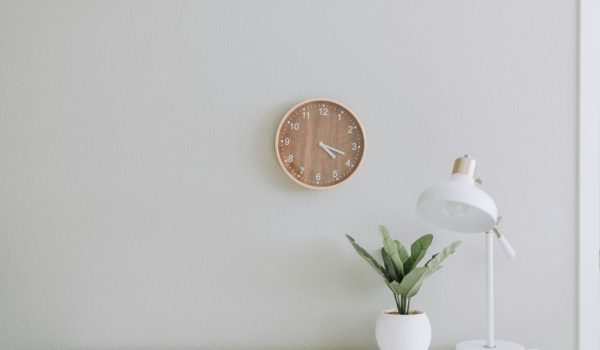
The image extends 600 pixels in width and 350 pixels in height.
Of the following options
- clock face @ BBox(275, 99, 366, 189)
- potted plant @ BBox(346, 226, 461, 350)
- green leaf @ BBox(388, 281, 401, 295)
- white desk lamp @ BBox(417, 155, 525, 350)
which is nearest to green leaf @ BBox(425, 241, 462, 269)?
potted plant @ BBox(346, 226, 461, 350)

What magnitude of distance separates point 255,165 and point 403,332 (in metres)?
0.66

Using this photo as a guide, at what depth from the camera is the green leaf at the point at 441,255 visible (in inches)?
76.9

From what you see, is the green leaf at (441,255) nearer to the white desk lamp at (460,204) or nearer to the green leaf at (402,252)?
the green leaf at (402,252)

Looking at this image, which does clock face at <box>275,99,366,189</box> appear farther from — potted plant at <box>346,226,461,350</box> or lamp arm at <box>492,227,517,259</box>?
lamp arm at <box>492,227,517,259</box>

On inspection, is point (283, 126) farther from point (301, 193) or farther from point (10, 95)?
point (10, 95)

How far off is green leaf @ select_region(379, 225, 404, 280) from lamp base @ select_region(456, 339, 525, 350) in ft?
0.92

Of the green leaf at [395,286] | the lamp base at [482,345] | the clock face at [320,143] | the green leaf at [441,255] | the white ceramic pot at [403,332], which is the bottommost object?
the lamp base at [482,345]

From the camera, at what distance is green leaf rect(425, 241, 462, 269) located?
1.95 metres

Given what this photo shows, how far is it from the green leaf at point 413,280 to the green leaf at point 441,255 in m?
0.02

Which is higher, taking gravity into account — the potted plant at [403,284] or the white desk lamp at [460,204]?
the white desk lamp at [460,204]

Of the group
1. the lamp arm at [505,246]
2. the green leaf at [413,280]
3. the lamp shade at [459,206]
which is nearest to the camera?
the lamp shade at [459,206]

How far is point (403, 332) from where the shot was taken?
Result: 1.94m

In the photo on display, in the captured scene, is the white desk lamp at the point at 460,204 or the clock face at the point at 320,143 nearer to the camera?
the white desk lamp at the point at 460,204

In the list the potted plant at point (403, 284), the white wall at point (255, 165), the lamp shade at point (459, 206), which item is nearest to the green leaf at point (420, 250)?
the potted plant at point (403, 284)
